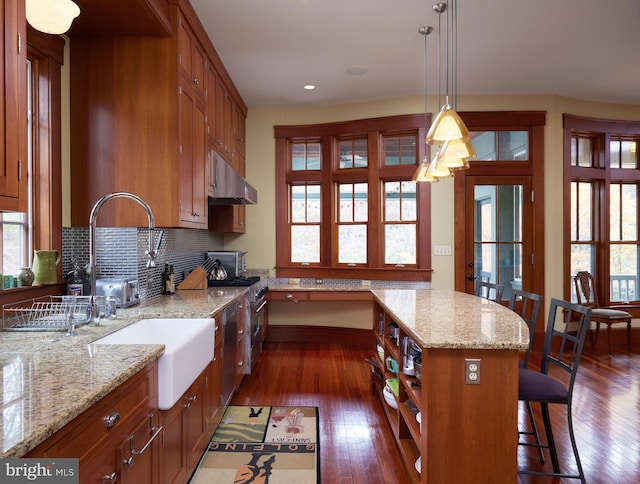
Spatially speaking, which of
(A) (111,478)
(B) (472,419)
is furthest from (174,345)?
(B) (472,419)

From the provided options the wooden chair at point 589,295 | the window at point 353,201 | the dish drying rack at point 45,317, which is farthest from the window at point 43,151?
the wooden chair at point 589,295

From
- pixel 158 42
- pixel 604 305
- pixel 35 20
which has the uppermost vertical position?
pixel 158 42

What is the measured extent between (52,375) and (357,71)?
3.77m

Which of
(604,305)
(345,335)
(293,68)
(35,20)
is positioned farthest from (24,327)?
(604,305)

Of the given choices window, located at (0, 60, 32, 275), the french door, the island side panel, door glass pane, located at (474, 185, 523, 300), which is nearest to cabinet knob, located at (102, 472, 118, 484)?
the island side panel

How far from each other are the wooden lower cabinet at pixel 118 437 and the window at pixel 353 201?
3663 mm

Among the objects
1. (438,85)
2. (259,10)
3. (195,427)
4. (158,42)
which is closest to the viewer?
(195,427)

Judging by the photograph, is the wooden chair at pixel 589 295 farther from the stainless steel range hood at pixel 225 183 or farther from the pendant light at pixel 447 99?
the stainless steel range hood at pixel 225 183

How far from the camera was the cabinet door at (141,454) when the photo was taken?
130cm

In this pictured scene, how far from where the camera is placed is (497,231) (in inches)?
188

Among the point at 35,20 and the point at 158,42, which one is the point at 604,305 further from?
the point at 35,20

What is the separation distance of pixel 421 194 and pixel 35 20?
3.97 meters

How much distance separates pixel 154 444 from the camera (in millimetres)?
1545

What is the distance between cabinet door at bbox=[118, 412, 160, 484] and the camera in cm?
130
